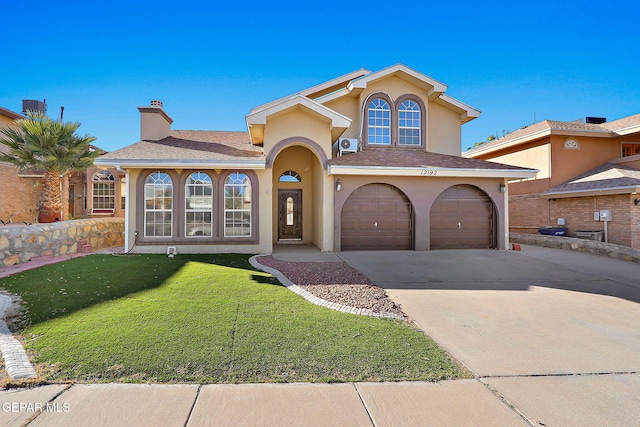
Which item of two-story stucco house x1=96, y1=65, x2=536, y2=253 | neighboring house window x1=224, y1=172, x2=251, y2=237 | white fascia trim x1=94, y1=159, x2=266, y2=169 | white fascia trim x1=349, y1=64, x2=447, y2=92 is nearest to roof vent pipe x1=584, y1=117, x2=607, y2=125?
two-story stucco house x1=96, y1=65, x2=536, y2=253

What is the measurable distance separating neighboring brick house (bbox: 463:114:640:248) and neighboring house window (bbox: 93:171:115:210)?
2451 cm

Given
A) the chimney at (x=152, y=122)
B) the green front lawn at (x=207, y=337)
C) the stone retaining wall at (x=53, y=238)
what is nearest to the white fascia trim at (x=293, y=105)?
the chimney at (x=152, y=122)

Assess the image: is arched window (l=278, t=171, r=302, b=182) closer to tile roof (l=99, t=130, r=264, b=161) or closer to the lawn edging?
tile roof (l=99, t=130, r=264, b=161)

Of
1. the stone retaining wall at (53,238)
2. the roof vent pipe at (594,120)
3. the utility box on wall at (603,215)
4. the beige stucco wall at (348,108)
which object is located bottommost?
the stone retaining wall at (53,238)

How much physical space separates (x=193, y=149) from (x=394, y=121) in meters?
8.63

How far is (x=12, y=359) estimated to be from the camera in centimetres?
335

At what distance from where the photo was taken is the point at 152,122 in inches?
507

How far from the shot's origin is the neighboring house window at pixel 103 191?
1958 cm

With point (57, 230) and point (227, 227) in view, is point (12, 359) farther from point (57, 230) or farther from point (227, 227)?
point (57, 230)

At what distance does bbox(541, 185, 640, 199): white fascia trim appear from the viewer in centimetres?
1194

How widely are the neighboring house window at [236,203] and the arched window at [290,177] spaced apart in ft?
10.8

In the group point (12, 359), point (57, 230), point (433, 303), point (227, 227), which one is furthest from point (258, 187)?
point (12, 359)

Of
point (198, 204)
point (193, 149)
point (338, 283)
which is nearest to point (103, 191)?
point (193, 149)

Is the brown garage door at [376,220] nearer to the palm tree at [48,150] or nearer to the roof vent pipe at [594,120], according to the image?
the palm tree at [48,150]
